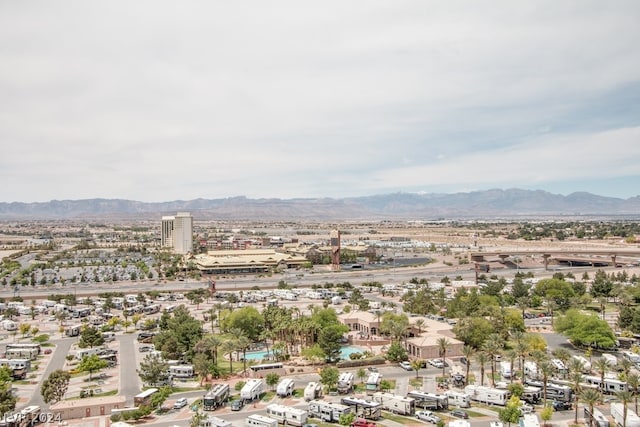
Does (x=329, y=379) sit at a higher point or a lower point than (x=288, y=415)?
higher

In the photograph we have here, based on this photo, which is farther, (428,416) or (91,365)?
(91,365)

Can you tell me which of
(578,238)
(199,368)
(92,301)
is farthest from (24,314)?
(578,238)

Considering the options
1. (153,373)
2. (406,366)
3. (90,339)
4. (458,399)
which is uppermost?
(153,373)

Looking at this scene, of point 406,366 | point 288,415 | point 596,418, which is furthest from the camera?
point 406,366

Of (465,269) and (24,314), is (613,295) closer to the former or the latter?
(465,269)

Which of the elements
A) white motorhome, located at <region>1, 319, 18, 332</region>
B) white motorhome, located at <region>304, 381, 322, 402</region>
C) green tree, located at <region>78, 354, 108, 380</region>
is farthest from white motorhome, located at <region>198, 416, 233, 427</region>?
white motorhome, located at <region>1, 319, 18, 332</region>

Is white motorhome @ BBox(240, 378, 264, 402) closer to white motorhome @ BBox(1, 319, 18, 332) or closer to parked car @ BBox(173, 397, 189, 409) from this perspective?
parked car @ BBox(173, 397, 189, 409)

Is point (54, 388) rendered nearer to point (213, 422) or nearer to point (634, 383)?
point (213, 422)

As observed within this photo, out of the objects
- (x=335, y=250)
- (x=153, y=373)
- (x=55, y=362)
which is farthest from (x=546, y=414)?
(x=335, y=250)
